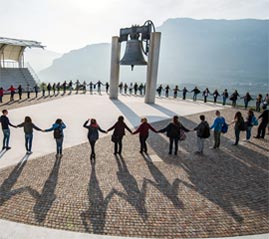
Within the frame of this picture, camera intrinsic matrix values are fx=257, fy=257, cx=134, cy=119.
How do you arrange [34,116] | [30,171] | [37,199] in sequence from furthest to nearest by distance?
1. [34,116]
2. [30,171]
3. [37,199]

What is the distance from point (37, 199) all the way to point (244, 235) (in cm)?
420

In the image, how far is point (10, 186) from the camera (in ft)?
20.0

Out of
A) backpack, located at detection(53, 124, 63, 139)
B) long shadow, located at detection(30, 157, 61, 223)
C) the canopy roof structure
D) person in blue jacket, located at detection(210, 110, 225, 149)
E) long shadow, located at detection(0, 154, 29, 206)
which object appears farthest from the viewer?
the canopy roof structure

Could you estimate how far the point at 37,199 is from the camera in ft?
18.2

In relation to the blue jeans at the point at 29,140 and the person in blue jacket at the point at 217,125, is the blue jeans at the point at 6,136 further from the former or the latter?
the person in blue jacket at the point at 217,125

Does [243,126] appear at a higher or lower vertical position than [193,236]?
higher

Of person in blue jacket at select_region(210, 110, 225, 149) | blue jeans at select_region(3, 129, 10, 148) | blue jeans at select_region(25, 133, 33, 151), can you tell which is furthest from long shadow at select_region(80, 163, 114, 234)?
person in blue jacket at select_region(210, 110, 225, 149)

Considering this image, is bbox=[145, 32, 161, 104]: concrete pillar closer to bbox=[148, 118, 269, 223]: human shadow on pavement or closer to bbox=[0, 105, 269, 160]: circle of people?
bbox=[148, 118, 269, 223]: human shadow on pavement

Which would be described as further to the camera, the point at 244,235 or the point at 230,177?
the point at 230,177

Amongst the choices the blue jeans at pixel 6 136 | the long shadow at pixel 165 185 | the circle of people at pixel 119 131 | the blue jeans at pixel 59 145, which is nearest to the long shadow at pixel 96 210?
the long shadow at pixel 165 185

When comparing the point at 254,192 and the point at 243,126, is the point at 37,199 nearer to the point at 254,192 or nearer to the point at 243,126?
the point at 254,192

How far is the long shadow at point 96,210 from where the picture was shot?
472 cm

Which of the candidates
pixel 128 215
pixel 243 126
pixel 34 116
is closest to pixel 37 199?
pixel 128 215

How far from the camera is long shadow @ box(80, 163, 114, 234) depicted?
4.72 m
